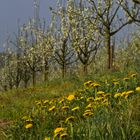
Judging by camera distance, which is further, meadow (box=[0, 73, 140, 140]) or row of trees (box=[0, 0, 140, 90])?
row of trees (box=[0, 0, 140, 90])

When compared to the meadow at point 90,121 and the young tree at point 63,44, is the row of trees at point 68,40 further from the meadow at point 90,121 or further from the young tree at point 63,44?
the meadow at point 90,121

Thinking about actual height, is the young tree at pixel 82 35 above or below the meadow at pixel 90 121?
above

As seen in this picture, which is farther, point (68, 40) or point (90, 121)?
point (68, 40)

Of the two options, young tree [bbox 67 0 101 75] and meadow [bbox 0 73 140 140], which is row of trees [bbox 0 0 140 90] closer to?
young tree [bbox 67 0 101 75]

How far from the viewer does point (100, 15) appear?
2433 centimetres

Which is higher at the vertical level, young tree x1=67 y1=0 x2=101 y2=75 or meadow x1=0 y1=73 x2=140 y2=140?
young tree x1=67 y1=0 x2=101 y2=75

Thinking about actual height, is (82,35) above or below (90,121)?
above

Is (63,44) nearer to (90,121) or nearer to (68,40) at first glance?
(68,40)

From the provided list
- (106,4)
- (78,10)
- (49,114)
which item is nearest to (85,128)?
(49,114)

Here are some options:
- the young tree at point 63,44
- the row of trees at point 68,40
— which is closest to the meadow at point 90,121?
the row of trees at point 68,40

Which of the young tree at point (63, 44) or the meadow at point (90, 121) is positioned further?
the young tree at point (63, 44)

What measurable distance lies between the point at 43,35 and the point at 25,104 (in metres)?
31.9

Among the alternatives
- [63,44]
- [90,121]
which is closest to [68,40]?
[63,44]

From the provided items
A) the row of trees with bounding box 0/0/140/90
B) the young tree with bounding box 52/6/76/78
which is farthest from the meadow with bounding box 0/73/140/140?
the young tree with bounding box 52/6/76/78
